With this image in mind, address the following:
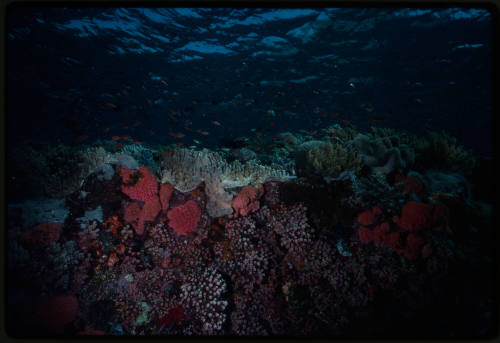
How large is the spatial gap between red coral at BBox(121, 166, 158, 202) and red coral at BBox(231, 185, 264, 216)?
1.41 meters

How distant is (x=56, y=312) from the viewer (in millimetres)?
3457

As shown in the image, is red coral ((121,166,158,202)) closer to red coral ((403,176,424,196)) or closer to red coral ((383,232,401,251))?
red coral ((383,232,401,251))

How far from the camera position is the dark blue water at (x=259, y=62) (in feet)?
48.5

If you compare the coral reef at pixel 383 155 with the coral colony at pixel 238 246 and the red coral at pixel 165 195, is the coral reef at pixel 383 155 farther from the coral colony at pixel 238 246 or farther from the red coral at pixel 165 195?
the red coral at pixel 165 195

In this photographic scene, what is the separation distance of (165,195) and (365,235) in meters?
3.37

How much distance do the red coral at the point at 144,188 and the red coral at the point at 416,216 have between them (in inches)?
157

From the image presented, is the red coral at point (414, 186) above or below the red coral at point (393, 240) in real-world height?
above

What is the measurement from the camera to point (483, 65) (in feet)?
60.3

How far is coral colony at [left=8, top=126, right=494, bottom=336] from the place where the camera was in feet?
11.1

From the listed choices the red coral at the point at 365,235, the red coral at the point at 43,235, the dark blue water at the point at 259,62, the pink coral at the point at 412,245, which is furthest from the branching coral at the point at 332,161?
the dark blue water at the point at 259,62

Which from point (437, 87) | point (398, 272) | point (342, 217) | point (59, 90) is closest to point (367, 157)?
point (342, 217)

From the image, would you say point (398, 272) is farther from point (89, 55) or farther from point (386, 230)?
point (89, 55)

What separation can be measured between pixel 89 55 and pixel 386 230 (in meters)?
25.7

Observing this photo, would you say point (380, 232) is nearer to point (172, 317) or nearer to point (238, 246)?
point (238, 246)
